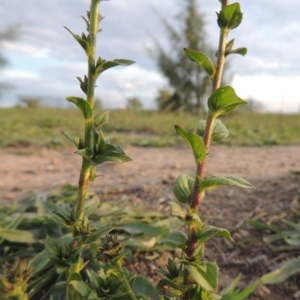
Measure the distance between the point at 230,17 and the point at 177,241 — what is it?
42 cm

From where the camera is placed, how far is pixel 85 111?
0.82 meters

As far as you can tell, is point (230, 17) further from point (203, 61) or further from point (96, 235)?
point (96, 235)

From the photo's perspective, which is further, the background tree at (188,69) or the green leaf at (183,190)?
the background tree at (188,69)

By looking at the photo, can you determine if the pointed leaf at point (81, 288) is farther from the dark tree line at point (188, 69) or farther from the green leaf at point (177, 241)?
the dark tree line at point (188, 69)

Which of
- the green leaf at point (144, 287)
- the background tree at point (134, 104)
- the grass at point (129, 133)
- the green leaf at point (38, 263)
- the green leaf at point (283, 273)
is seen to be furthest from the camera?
the background tree at point (134, 104)

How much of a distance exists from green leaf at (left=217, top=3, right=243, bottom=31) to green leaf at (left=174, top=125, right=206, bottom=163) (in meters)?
0.19

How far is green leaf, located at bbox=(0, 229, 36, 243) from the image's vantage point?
185 centimetres

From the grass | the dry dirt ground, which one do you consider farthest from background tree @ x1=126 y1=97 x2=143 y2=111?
the dry dirt ground

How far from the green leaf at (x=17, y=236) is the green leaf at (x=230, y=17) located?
54.6 inches

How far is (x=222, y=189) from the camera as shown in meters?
2.71

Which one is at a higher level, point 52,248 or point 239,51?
point 239,51

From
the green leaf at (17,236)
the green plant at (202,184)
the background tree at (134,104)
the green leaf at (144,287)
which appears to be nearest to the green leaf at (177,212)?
the green plant at (202,184)

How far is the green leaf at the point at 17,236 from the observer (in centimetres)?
185

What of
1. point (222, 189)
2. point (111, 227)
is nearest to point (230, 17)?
point (111, 227)
